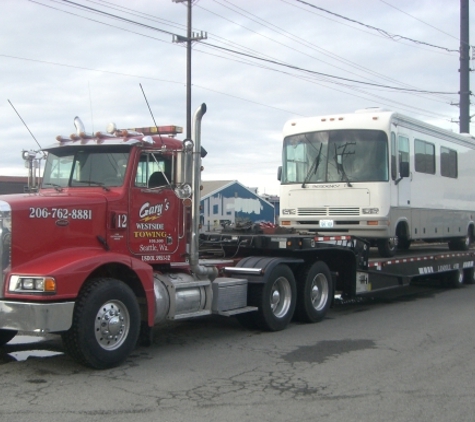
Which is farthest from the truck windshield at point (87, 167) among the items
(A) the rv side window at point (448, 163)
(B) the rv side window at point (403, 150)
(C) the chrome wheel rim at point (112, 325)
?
(A) the rv side window at point (448, 163)

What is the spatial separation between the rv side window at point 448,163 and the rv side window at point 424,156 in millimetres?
616

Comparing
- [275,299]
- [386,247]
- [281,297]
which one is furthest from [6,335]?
[386,247]

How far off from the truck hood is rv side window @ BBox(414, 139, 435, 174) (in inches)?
351

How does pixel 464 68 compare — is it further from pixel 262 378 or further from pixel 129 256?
pixel 262 378

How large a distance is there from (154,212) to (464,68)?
2362 centimetres

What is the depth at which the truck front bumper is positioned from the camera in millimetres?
7043

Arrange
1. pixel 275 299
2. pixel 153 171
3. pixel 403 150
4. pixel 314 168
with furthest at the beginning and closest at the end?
1. pixel 403 150
2. pixel 314 168
3. pixel 275 299
4. pixel 153 171

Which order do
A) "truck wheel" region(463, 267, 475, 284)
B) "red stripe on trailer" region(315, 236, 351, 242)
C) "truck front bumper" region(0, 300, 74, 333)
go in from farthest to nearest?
"truck wheel" region(463, 267, 475, 284) < "red stripe on trailer" region(315, 236, 351, 242) < "truck front bumper" region(0, 300, 74, 333)

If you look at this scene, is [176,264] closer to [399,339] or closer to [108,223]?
[108,223]

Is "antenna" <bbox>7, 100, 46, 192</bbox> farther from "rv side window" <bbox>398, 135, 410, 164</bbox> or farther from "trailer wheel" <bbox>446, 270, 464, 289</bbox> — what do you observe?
"trailer wheel" <bbox>446, 270, 464, 289</bbox>

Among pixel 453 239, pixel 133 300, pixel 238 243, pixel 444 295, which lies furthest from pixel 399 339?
pixel 453 239

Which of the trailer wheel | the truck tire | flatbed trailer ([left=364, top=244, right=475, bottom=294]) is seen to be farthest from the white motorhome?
the truck tire

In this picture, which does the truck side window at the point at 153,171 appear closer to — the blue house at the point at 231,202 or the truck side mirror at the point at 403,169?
the truck side mirror at the point at 403,169

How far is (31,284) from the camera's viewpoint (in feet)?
23.6
